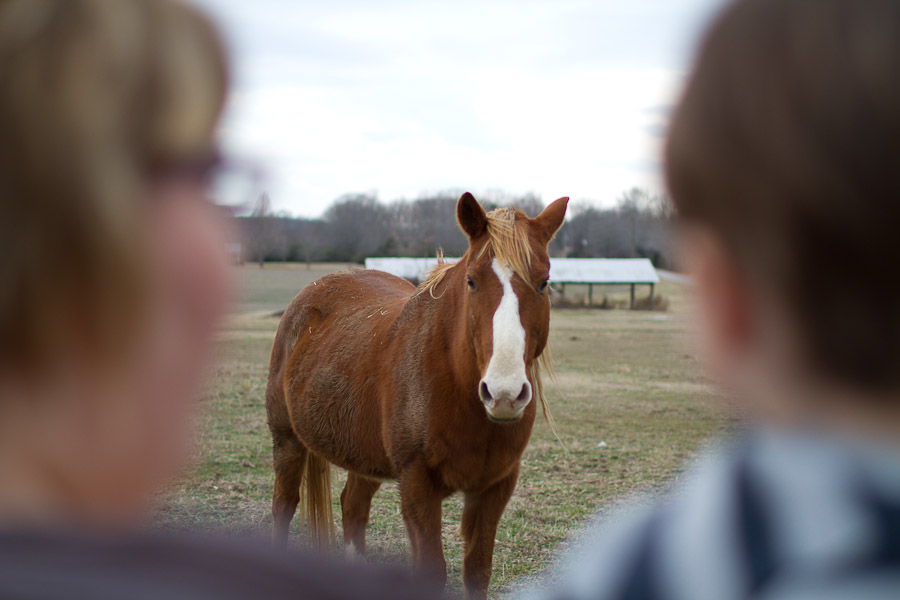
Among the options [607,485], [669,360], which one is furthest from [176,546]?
[669,360]

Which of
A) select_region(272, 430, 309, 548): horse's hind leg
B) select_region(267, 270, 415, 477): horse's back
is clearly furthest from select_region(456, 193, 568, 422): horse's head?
select_region(272, 430, 309, 548): horse's hind leg

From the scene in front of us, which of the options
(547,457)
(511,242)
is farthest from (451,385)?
(547,457)

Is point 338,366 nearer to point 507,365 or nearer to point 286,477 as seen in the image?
point 286,477

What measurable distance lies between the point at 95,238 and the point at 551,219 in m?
3.39

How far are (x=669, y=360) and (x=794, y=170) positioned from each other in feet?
50.9

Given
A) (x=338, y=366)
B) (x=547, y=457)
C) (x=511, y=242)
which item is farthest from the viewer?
(x=547, y=457)

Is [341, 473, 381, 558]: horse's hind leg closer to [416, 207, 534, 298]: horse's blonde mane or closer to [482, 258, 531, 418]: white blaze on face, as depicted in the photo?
[482, 258, 531, 418]: white blaze on face

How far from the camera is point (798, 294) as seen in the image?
27.5 inches

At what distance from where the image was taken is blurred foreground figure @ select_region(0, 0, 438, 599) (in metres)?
0.63

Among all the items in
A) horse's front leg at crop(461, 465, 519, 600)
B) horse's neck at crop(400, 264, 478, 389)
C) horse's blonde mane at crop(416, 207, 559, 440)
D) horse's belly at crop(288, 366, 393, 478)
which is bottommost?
horse's front leg at crop(461, 465, 519, 600)

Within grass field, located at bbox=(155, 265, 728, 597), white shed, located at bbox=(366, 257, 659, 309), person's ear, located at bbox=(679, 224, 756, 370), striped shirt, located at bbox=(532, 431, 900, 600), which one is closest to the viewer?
striped shirt, located at bbox=(532, 431, 900, 600)

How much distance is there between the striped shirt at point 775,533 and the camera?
622 millimetres

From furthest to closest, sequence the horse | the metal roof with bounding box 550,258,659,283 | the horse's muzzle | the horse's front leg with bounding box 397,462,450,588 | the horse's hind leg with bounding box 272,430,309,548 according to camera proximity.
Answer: the metal roof with bounding box 550,258,659,283 → the horse's hind leg with bounding box 272,430,309,548 → the horse's front leg with bounding box 397,462,450,588 → the horse → the horse's muzzle

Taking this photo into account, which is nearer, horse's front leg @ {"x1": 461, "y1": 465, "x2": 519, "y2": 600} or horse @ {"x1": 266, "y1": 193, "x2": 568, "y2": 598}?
horse @ {"x1": 266, "y1": 193, "x2": 568, "y2": 598}
